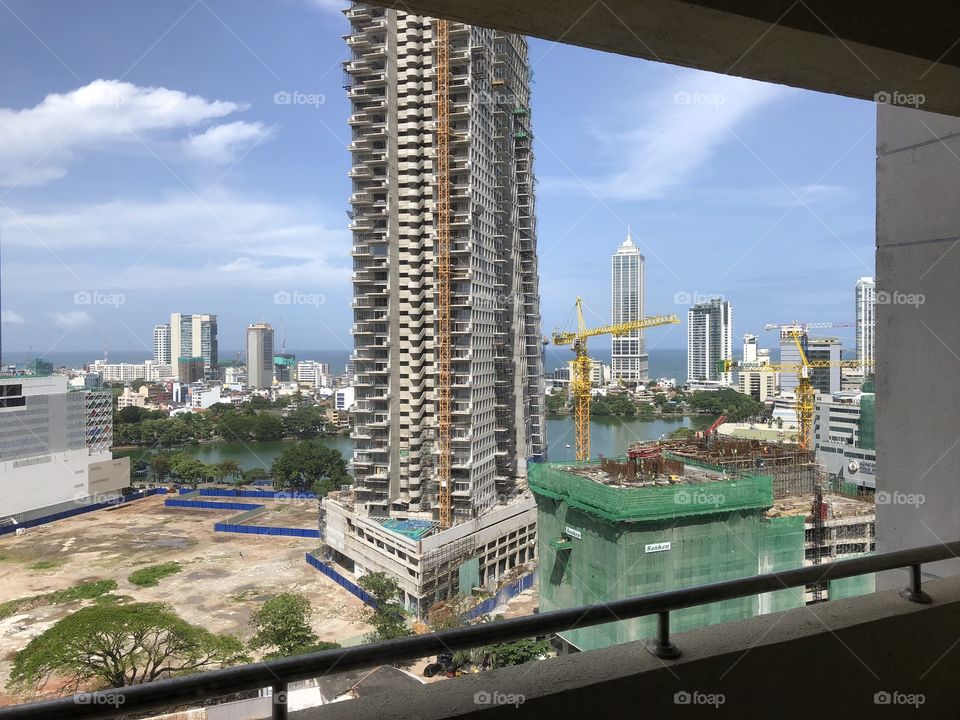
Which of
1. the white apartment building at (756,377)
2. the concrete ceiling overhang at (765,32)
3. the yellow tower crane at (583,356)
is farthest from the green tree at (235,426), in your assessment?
the concrete ceiling overhang at (765,32)

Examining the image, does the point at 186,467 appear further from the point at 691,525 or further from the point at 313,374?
the point at 691,525

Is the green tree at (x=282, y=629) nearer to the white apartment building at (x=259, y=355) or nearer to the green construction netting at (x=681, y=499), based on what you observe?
the green construction netting at (x=681, y=499)

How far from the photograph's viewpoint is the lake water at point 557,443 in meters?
13.1

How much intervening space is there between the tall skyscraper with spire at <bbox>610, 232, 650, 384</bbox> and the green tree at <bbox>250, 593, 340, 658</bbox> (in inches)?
360

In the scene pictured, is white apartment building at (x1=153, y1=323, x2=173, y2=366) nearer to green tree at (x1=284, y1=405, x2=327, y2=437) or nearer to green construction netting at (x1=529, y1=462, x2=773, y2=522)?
green tree at (x1=284, y1=405, x2=327, y2=437)

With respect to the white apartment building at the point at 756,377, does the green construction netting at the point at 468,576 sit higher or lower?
lower

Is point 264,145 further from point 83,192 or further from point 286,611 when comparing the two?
point 286,611

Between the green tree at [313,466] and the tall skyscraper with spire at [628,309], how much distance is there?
7.66m

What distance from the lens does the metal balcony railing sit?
1.42 feet

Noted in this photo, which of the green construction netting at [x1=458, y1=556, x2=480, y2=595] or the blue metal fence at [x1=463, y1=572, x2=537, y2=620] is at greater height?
the green construction netting at [x1=458, y1=556, x2=480, y2=595]

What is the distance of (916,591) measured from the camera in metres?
0.84

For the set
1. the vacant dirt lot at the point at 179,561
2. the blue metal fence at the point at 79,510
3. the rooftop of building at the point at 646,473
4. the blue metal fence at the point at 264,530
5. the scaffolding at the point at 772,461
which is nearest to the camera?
the rooftop of building at the point at 646,473

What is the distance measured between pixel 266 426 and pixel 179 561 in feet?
11.8

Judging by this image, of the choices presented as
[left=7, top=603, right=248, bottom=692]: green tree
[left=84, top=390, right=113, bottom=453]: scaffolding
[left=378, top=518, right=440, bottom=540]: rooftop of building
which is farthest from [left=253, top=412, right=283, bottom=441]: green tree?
[left=7, top=603, right=248, bottom=692]: green tree
